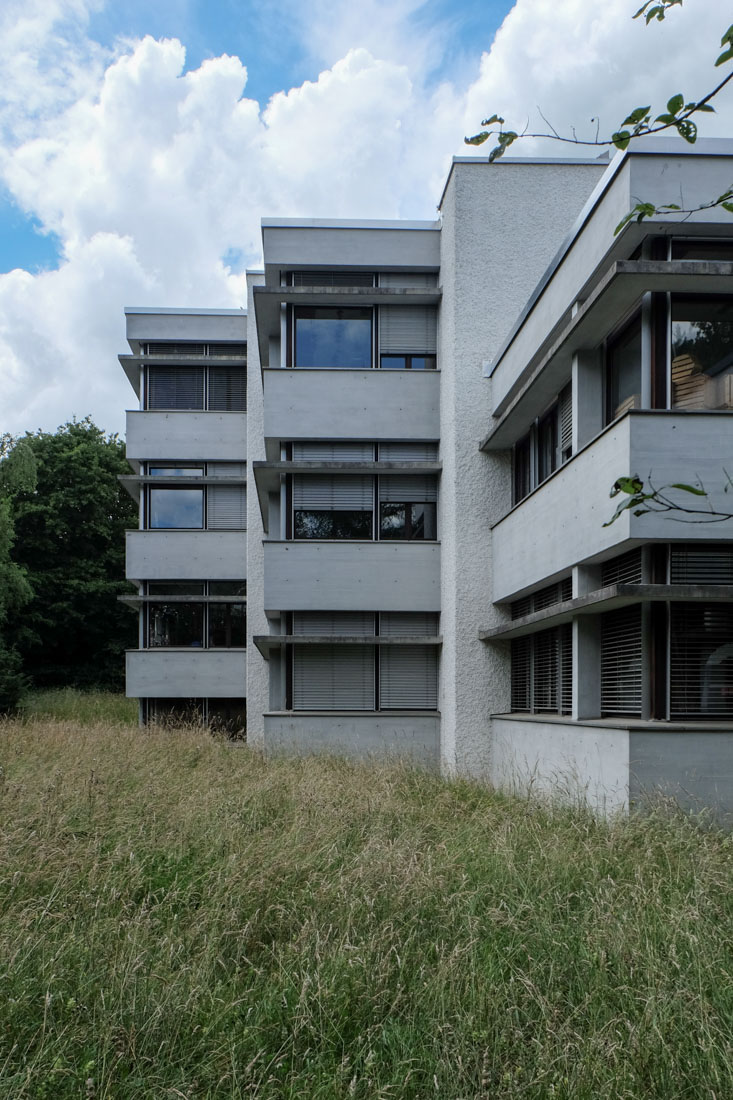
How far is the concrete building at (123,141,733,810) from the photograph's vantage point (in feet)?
28.2

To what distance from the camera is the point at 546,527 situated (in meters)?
11.2

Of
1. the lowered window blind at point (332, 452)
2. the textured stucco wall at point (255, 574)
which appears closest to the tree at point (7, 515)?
the textured stucco wall at point (255, 574)

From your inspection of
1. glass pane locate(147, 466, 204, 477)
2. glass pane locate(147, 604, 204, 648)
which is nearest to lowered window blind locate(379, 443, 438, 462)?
glass pane locate(147, 466, 204, 477)

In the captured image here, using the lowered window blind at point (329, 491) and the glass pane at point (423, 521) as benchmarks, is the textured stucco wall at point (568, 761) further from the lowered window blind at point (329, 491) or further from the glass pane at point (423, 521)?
the lowered window blind at point (329, 491)

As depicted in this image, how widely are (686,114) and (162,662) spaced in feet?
67.5

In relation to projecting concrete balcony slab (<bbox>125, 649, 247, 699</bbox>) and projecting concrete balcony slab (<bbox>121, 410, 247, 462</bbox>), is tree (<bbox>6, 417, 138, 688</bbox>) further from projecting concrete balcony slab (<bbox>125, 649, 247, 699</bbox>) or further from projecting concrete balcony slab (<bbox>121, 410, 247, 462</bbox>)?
projecting concrete balcony slab (<bbox>125, 649, 247, 699</bbox>)

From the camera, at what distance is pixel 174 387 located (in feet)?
75.9

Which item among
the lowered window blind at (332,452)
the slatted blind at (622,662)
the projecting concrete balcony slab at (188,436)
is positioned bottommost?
the slatted blind at (622,662)

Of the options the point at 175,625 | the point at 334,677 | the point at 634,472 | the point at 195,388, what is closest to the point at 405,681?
the point at 334,677

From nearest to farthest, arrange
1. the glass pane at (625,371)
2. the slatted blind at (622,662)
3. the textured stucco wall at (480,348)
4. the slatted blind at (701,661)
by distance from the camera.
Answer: the slatted blind at (701,661) < the slatted blind at (622,662) < the glass pane at (625,371) < the textured stucco wall at (480,348)

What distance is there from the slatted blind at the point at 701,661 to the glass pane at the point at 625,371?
2099 millimetres

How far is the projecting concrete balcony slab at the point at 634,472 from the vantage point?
27.2 ft

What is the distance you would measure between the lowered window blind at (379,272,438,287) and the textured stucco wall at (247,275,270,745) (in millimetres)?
3986

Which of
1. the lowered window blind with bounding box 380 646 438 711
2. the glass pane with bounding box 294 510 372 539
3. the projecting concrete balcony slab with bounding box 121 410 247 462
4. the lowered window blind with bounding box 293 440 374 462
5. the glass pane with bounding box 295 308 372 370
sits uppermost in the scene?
the glass pane with bounding box 295 308 372 370
